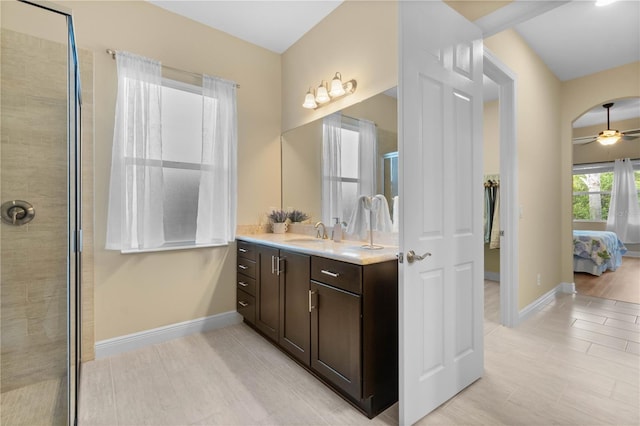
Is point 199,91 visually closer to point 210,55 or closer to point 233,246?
point 210,55

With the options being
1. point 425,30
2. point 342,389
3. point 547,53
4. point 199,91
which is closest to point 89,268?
point 199,91

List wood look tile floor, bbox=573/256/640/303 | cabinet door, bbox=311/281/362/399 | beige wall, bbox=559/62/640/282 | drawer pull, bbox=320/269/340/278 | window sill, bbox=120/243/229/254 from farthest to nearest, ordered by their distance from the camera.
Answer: wood look tile floor, bbox=573/256/640/303 < beige wall, bbox=559/62/640/282 < window sill, bbox=120/243/229/254 < drawer pull, bbox=320/269/340/278 < cabinet door, bbox=311/281/362/399

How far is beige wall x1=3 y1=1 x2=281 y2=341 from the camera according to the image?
7.69 feet

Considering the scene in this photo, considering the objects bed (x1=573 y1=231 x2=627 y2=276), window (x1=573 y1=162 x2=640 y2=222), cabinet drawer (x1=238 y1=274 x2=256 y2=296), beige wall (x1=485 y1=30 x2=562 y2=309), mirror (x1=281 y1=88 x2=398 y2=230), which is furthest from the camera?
window (x1=573 y1=162 x2=640 y2=222)

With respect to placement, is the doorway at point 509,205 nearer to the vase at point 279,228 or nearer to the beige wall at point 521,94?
the beige wall at point 521,94

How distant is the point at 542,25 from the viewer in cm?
293

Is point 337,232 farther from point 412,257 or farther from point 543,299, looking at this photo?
point 543,299

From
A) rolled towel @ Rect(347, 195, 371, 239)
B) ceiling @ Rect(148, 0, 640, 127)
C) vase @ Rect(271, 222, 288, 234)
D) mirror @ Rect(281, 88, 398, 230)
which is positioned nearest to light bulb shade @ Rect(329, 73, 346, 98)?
mirror @ Rect(281, 88, 398, 230)

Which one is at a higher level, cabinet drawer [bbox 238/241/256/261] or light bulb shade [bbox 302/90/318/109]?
light bulb shade [bbox 302/90/318/109]

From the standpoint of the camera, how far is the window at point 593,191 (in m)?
6.93

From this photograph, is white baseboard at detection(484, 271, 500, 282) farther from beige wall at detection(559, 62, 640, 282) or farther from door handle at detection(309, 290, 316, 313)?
door handle at detection(309, 290, 316, 313)

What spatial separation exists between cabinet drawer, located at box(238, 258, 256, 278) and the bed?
5544 millimetres

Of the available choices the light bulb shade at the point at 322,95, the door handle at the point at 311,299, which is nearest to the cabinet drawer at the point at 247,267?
the door handle at the point at 311,299

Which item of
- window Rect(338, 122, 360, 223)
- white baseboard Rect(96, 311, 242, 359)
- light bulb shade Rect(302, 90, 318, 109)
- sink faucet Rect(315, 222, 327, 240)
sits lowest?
white baseboard Rect(96, 311, 242, 359)
